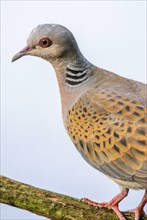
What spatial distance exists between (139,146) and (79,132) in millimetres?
741

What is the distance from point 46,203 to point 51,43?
1656 mm

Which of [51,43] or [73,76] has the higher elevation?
[51,43]

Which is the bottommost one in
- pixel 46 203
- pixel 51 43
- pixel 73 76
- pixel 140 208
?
pixel 140 208

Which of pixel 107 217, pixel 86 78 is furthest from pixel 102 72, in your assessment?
pixel 107 217

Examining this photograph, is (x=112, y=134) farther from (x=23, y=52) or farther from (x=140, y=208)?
(x=23, y=52)

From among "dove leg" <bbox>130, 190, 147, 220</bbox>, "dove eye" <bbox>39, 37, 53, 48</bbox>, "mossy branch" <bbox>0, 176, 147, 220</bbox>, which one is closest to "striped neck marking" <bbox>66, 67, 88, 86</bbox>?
"dove eye" <bbox>39, 37, 53, 48</bbox>

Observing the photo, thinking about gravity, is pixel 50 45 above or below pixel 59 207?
above

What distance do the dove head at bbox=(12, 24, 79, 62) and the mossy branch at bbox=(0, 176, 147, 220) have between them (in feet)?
4.48

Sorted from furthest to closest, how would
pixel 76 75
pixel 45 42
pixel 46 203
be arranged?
1. pixel 76 75
2. pixel 45 42
3. pixel 46 203

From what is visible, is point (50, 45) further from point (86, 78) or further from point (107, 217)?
point (107, 217)

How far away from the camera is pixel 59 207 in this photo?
21.5m

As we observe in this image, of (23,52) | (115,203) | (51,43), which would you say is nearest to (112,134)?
(115,203)

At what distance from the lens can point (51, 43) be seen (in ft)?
71.3

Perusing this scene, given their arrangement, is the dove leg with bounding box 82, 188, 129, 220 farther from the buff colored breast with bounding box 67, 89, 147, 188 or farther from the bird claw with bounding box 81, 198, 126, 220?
the buff colored breast with bounding box 67, 89, 147, 188
